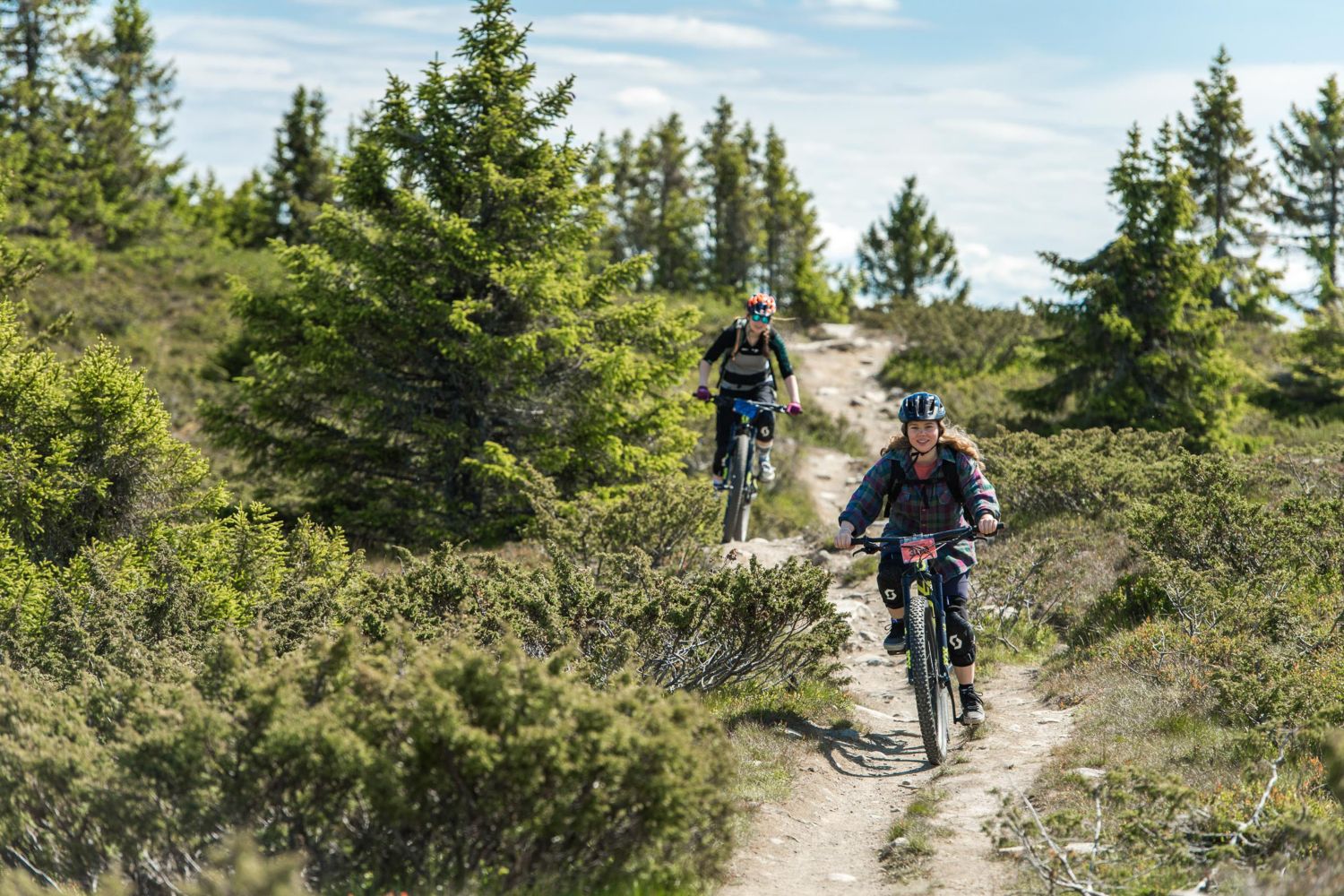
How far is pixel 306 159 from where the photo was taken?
45812 millimetres

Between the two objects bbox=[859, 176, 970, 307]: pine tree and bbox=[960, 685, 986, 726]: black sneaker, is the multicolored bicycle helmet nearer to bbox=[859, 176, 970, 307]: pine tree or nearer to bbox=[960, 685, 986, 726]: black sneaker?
bbox=[960, 685, 986, 726]: black sneaker

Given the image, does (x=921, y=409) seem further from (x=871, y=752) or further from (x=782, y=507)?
(x=782, y=507)

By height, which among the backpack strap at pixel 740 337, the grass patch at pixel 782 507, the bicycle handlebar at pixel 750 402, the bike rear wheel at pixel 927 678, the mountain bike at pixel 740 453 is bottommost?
the grass patch at pixel 782 507

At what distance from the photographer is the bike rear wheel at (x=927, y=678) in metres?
7.21

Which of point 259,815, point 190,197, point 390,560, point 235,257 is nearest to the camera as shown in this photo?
point 259,815

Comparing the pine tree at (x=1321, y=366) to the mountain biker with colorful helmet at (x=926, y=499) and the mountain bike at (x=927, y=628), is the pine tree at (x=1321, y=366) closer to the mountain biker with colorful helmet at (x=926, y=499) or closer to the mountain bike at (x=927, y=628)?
the mountain biker with colorful helmet at (x=926, y=499)

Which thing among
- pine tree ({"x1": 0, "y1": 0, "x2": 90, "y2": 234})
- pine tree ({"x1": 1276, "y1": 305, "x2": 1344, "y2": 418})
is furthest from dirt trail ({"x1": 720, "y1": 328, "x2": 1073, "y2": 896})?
pine tree ({"x1": 0, "y1": 0, "x2": 90, "y2": 234})

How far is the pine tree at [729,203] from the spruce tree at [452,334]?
4008 centimetres

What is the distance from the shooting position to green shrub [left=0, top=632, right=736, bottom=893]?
4.44 m

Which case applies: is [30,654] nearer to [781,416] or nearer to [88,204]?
[781,416]

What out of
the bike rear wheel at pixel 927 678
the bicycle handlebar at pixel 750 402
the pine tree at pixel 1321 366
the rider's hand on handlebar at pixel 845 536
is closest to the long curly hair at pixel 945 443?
the rider's hand on handlebar at pixel 845 536

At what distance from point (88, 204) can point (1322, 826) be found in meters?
41.2

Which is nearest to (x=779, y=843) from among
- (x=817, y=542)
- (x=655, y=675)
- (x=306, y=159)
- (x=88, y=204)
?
(x=655, y=675)

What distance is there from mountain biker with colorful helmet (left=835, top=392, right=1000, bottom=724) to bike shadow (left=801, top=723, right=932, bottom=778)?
0.79 meters
